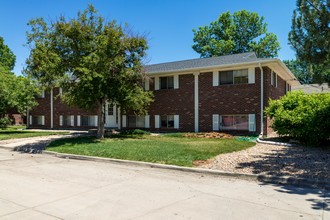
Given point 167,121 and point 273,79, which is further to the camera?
point 167,121

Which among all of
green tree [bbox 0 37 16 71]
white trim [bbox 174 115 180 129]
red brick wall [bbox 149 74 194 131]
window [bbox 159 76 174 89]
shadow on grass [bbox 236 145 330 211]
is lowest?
shadow on grass [bbox 236 145 330 211]

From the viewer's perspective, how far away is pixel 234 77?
19078 mm

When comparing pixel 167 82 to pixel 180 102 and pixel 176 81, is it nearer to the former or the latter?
pixel 176 81

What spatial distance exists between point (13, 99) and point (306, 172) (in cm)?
2115

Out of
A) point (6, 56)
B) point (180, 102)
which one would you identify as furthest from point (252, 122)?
point (6, 56)

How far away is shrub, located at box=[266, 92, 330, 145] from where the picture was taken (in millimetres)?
12508

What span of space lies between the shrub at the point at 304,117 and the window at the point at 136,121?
421 inches

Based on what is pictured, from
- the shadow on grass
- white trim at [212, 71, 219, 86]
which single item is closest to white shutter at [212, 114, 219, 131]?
white trim at [212, 71, 219, 86]

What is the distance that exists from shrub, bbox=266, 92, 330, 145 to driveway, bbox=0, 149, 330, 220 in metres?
6.89

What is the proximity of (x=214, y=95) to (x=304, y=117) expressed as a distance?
7.19 metres

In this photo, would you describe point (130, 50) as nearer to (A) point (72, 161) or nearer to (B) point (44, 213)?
(A) point (72, 161)

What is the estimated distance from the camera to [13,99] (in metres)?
22.6

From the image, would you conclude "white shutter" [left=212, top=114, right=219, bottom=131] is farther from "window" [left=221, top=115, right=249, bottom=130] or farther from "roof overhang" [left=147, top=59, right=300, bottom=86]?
"roof overhang" [left=147, top=59, right=300, bottom=86]

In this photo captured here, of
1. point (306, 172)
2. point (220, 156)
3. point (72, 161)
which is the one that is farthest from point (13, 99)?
point (306, 172)
